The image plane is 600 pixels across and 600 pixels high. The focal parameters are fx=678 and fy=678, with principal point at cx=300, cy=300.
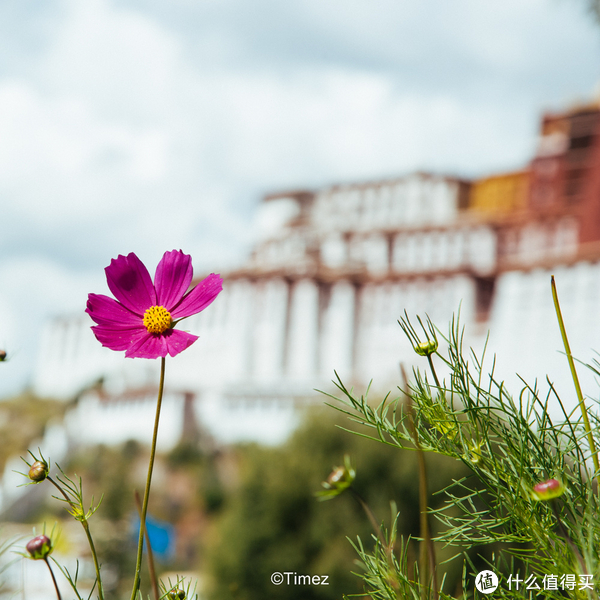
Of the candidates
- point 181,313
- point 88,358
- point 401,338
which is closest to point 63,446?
point 88,358

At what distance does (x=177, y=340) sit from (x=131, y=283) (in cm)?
5

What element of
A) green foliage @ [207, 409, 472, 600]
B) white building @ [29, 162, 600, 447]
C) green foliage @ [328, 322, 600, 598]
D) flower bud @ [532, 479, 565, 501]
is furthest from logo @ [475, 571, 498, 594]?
white building @ [29, 162, 600, 447]

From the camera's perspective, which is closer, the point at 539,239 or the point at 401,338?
the point at 401,338

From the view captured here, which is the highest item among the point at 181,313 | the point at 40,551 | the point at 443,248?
the point at 443,248

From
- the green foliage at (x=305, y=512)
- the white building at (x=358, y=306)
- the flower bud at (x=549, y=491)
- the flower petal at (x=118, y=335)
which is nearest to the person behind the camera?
the flower bud at (x=549, y=491)

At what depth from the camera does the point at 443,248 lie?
15.8 metres

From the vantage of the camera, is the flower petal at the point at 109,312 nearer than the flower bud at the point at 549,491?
No

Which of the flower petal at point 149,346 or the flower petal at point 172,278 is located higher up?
the flower petal at point 172,278

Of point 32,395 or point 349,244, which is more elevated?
point 349,244

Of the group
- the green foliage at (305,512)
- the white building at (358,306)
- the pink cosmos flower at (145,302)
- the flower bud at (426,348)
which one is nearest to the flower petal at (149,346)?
the pink cosmos flower at (145,302)

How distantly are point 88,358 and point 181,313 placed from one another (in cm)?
2080

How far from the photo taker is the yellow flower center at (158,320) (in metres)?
0.31

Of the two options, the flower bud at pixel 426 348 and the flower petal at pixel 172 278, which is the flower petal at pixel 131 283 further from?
the flower bud at pixel 426 348

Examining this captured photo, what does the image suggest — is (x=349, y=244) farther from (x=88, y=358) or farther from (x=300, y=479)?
(x=300, y=479)
